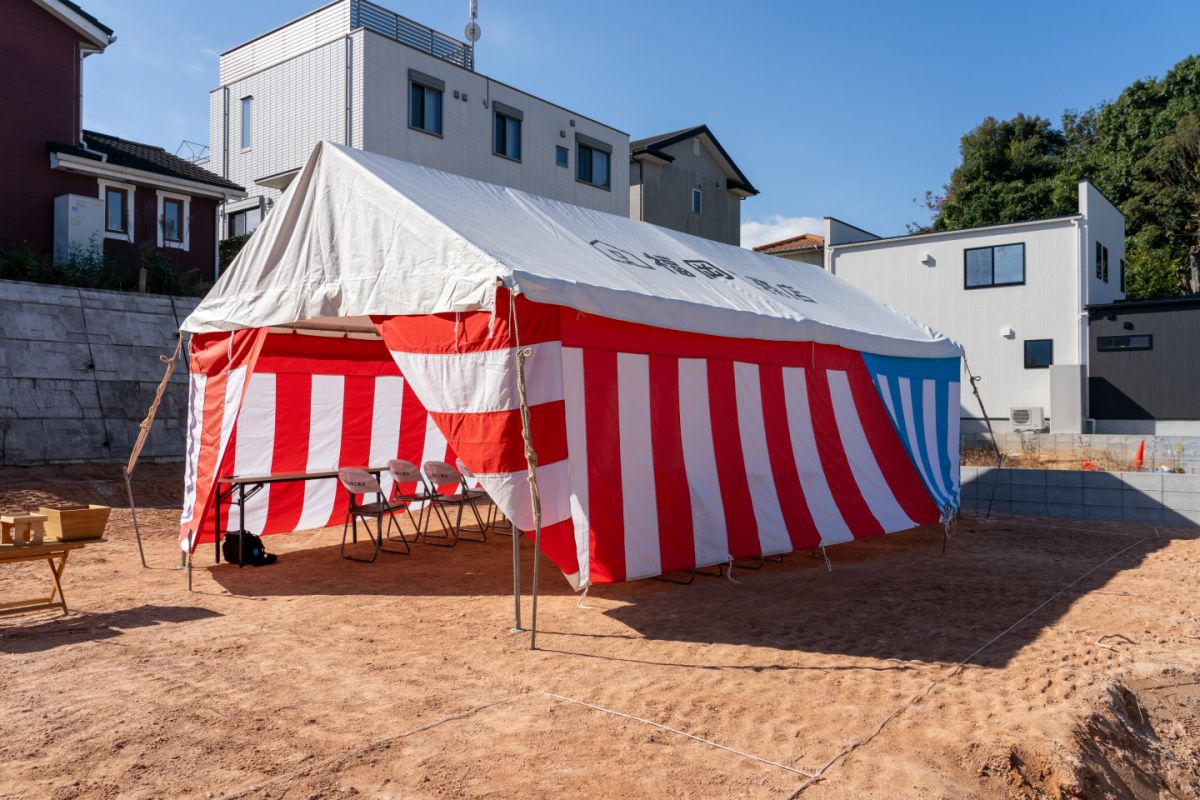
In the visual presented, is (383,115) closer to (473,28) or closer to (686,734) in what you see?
(473,28)

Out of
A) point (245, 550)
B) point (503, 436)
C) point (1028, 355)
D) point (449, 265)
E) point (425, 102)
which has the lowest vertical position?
point (245, 550)

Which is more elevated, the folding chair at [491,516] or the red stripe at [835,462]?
the red stripe at [835,462]

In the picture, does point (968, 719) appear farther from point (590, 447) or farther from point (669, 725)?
point (590, 447)

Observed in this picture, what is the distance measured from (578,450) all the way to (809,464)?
2.41 meters

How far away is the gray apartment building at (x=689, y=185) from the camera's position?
22625mm

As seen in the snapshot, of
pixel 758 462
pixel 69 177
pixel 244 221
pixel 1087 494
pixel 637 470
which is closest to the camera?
pixel 637 470

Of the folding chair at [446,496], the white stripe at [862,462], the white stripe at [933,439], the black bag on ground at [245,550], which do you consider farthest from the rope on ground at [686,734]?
the white stripe at [933,439]

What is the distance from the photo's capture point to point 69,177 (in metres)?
14.5

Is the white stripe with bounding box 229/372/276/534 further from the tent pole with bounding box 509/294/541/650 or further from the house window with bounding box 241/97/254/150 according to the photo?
the house window with bounding box 241/97/254/150

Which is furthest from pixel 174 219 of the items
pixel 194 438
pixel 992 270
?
pixel 992 270

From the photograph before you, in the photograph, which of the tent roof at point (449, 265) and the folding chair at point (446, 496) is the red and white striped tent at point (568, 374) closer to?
the tent roof at point (449, 265)

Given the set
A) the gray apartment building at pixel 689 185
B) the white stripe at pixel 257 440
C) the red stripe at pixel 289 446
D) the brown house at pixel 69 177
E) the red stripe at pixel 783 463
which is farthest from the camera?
the gray apartment building at pixel 689 185

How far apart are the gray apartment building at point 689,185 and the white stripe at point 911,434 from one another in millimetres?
14437

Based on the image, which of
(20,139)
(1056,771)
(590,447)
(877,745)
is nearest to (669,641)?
(590,447)
